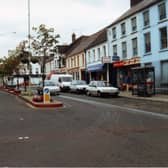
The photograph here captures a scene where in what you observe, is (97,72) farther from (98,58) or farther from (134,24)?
(134,24)

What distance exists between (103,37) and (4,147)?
43256 millimetres

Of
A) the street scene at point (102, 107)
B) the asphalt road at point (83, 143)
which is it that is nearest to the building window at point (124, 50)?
the street scene at point (102, 107)

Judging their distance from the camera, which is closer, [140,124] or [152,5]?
[140,124]

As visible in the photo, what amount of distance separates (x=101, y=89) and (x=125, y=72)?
9.94 meters

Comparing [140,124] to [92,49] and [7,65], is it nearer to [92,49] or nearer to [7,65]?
[92,49]

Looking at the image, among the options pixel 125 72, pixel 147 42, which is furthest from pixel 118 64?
pixel 147 42

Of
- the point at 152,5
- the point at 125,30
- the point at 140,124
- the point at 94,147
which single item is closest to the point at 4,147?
the point at 94,147

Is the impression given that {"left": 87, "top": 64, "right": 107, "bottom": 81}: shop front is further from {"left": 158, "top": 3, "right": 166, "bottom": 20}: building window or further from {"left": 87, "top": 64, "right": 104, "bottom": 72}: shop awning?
{"left": 158, "top": 3, "right": 166, "bottom": 20}: building window

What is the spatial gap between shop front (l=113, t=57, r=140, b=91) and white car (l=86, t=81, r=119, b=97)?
543cm

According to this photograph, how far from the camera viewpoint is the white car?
34406 mm

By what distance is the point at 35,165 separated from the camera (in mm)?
7570

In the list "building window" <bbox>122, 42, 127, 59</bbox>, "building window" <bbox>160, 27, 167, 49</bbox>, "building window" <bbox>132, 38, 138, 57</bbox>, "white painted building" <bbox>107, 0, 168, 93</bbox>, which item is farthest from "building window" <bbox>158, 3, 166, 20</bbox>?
"building window" <bbox>122, 42, 127, 59</bbox>

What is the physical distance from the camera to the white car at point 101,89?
34406 millimetres

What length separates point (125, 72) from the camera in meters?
44.0
